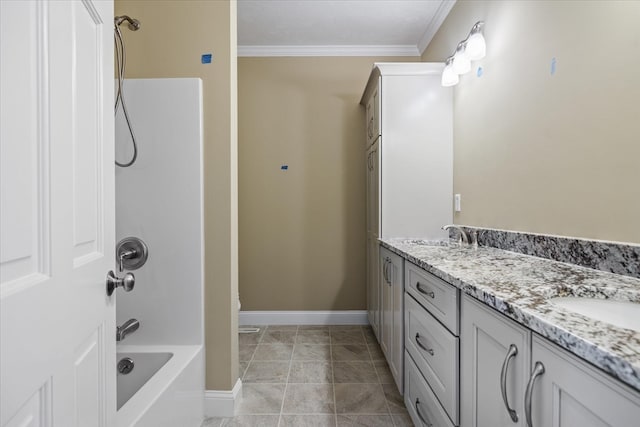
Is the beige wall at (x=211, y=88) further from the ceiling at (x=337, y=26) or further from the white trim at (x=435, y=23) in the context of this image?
the white trim at (x=435, y=23)

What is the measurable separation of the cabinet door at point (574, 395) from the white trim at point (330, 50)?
3006 mm

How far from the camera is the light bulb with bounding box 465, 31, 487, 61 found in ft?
5.73

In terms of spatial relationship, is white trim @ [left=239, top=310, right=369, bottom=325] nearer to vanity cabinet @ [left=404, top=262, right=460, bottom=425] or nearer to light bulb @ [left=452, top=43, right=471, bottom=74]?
vanity cabinet @ [left=404, top=262, right=460, bottom=425]

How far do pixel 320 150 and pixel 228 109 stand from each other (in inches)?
58.0

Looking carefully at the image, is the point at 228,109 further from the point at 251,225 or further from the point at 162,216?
the point at 251,225

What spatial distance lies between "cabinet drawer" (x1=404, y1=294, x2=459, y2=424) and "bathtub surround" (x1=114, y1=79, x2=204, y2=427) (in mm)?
1085

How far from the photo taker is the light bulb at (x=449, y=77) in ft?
6.69

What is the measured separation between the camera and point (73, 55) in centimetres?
67

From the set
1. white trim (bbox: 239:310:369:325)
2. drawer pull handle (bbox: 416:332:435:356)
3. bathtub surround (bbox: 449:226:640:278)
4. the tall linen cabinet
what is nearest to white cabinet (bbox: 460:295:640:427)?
drawer pull handle (bbox: 416:332:435:356)

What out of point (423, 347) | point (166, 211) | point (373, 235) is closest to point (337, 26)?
point (373, 235)

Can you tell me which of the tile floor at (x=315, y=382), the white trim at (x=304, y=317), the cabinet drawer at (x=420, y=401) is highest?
the cabinet drawer at (x=420, y=401)

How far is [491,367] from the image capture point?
2.66 feet

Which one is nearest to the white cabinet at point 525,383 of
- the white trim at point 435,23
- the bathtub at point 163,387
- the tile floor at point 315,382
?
the tile floor at point 315,382

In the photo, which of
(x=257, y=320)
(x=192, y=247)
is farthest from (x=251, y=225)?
(x=192, y=247)
